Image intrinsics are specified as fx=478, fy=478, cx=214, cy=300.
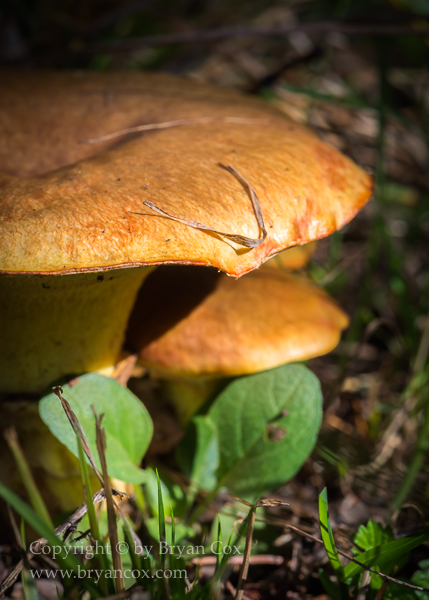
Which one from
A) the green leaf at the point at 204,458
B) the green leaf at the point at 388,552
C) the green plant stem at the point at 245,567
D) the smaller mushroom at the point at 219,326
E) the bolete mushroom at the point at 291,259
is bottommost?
the green leaf at the point at 204,458

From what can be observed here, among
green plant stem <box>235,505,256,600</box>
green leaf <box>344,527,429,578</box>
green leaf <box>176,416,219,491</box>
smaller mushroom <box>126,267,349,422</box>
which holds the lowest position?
green leaf <box>176,416,219,491</box>

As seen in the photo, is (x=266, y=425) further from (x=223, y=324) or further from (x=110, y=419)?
(x=110, y=419)

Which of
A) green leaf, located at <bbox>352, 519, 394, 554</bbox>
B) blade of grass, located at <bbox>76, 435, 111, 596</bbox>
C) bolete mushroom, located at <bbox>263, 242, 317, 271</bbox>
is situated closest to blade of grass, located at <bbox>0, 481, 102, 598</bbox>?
blade of grass, located at <bbox>76, 435, 111, 596</bbox>

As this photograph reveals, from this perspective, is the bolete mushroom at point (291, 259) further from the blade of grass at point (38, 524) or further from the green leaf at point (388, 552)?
the blade of grass at point (38, 524)

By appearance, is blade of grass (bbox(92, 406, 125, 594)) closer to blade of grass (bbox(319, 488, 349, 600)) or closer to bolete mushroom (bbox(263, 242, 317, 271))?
blade of grass (bbox(319, 488, 349, 600))

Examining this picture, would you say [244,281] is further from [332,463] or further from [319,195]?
[332,463]

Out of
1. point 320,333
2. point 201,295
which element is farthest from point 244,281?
point 320,333

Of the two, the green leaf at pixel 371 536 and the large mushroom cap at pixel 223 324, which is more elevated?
the large mushroom cap at pixel 223 324

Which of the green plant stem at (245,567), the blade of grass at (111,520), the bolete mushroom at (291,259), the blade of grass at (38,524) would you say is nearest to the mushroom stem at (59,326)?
the blade of grass at (111,520)
